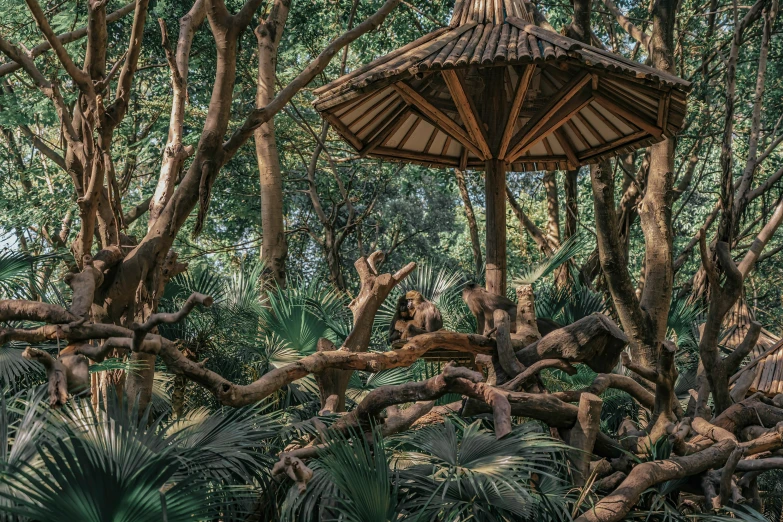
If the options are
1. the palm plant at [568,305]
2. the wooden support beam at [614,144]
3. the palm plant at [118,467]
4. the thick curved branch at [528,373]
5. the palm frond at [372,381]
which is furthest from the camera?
the palm plant at [568,305]

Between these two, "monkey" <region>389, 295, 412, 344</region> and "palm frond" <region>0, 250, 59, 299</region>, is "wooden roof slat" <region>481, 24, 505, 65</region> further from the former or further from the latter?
"palm frond" <region>0, 250, 59, 299</region>

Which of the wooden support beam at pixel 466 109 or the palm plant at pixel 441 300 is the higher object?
the wooden support beam at pixel 466 109

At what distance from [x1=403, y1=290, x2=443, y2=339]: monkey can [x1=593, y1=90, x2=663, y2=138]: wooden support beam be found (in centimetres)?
191

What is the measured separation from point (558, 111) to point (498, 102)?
55 cm

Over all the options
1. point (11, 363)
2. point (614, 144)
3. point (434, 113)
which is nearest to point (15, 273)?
point (11, 363)

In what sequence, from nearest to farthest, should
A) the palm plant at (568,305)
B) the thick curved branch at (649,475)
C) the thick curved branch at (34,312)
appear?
the thick curved branch at (34,312) < the thick curved branch at (649,475) < the palm plant at (568,305)

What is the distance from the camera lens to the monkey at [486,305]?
5.05 metres

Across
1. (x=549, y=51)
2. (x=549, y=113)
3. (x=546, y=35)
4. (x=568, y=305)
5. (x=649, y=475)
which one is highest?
(x=546, y=35)

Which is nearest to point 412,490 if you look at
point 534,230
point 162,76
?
point 534,230

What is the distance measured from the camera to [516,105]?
540 cm

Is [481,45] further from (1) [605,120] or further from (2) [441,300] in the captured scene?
(2) [441,300]

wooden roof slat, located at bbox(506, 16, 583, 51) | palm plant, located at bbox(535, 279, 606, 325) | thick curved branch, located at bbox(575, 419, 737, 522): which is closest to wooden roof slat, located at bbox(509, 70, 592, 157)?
wooden roof slat, located at bbox(506, 16, 583, 51)

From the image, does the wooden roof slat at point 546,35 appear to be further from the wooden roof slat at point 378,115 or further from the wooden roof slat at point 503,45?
the wooden roof slat at point 378,115

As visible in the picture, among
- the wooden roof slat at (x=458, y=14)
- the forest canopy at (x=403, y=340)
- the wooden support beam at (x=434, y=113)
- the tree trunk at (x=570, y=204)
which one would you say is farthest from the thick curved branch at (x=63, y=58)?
the tree trunk at (x=570, y=204)
